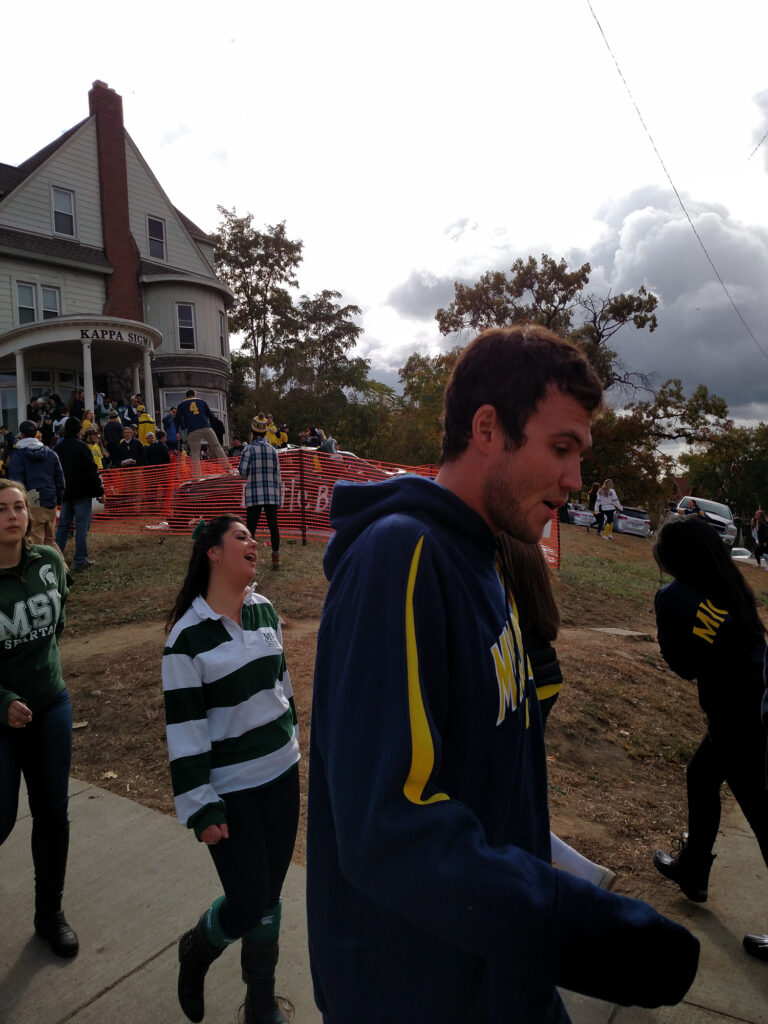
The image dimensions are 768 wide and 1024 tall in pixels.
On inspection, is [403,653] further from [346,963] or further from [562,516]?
[562,516]

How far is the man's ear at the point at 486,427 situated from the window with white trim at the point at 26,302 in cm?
2451

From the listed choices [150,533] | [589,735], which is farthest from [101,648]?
[150,533]

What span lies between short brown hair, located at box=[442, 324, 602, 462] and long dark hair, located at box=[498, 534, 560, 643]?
1.46m

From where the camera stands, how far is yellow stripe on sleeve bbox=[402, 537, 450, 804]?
1.00 meters

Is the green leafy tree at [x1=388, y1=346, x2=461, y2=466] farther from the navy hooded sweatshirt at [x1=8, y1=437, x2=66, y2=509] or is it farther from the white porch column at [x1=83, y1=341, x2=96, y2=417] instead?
the navy hooded sweatshirt at [x1=8, y1=437, x2=66, y2=509]

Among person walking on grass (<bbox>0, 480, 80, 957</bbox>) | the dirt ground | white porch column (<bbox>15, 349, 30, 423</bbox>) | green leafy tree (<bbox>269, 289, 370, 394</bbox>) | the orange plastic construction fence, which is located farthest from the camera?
green leafy tree (<bbox>269, 289, 370, 394</bbox>)

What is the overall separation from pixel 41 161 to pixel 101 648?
23.2 metres

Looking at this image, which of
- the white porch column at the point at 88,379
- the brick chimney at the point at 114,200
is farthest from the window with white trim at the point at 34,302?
the white porch column at the point at 88,379

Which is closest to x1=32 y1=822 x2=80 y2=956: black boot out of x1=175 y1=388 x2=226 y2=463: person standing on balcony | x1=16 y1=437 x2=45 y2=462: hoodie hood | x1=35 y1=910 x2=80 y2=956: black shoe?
x1=35 y1=910 x2=80 y2=956: black shoe

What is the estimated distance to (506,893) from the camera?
94 cm

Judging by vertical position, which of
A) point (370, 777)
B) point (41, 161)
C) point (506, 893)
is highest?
point (41, 161)

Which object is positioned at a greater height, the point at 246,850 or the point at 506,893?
the point at 506,893

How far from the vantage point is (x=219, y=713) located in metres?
2.50

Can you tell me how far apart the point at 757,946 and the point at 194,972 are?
7.32ft
